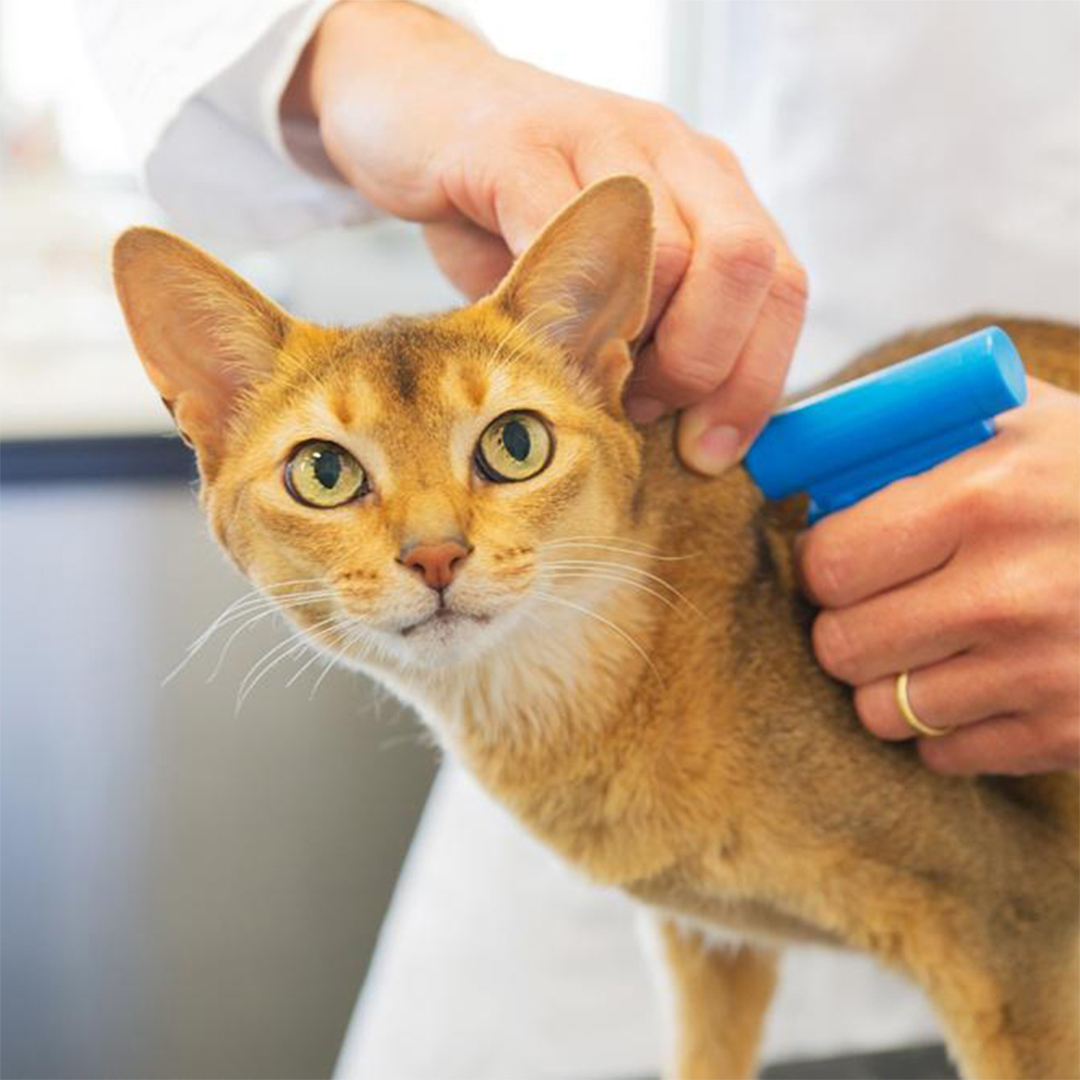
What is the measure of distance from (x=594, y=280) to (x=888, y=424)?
186 mm

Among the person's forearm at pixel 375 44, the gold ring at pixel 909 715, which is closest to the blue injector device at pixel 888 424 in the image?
the gold ring at pixel 909 715

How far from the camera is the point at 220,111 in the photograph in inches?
41.0

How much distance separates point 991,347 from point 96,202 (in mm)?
2368

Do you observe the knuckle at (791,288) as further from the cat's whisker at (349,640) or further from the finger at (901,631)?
the cat's whisker at (349,640)

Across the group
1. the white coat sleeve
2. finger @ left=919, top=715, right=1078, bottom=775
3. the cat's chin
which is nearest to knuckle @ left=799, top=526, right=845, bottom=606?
finger @ left=919, top=715, right=1078, bottom=775

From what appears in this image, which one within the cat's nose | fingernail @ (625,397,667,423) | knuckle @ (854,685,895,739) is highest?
fingernail @ (625,397,667,423)

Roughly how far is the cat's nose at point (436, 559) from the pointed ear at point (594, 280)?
6.8 inches

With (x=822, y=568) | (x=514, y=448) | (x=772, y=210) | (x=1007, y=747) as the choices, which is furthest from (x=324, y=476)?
(x=772, y=210)

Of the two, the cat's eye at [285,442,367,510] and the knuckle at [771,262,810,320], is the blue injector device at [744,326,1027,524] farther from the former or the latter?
the cat's eye at [285,442,367,510]

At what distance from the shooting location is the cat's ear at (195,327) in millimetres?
712

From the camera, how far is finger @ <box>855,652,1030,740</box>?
791 mm

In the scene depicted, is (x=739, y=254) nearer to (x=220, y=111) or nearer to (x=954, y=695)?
(x=954, y=695)

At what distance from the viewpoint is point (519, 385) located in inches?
29.9

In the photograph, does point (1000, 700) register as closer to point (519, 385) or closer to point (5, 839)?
point (519, 385)
